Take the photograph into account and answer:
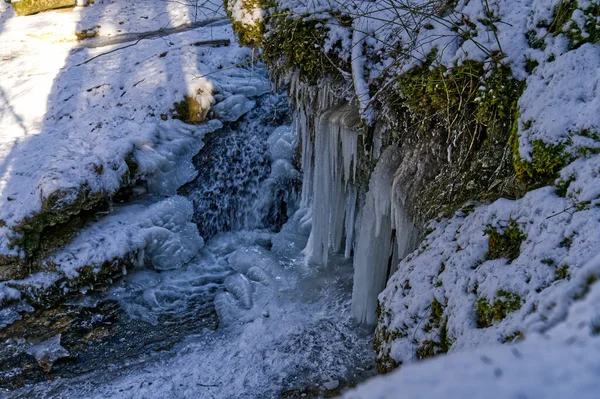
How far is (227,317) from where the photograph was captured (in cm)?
509

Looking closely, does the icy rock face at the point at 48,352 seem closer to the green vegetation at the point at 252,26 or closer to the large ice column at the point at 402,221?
the large ice column at the point at 402,221

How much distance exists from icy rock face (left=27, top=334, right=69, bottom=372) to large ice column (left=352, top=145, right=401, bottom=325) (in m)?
3.04

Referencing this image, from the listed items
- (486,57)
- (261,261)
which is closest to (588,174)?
(486,57)

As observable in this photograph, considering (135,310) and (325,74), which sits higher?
(325,74)

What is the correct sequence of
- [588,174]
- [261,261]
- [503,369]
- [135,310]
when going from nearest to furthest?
[503,369]
[588,174]
[135,310]
[261,261]

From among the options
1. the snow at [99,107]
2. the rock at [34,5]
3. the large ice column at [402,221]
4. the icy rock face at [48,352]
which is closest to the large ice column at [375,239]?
the large ice column at [402,221]

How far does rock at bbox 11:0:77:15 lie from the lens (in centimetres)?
1068

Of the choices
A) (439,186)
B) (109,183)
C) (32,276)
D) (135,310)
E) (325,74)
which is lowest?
(135,310)

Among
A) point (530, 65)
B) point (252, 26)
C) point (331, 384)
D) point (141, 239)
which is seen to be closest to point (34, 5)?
point (141, 239)

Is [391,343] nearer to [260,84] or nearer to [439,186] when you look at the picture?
[439,186]

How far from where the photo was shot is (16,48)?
31.2ft

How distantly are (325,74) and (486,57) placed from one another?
1793 millimetres

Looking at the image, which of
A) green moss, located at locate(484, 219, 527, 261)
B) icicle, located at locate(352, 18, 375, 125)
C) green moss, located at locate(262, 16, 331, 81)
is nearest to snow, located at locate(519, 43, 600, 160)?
green moss, located at locate(484, 219, 527, 261)

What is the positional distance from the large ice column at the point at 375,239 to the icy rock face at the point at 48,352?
3038mm
